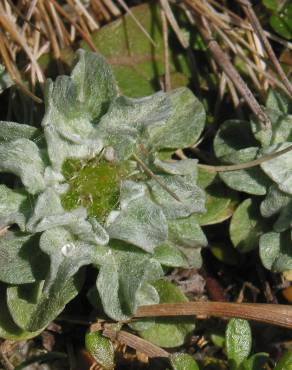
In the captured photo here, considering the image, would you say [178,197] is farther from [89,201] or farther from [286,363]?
[286,363]

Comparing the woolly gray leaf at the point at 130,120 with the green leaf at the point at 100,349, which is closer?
the woolly gray leaf at the point at 130,120

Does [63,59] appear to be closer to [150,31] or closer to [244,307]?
[150,31]

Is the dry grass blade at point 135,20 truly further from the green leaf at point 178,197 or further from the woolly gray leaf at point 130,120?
the green leaf at point 178,197

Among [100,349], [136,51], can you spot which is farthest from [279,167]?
[100,349]

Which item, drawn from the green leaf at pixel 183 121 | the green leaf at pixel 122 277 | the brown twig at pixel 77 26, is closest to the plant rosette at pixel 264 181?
the green leaf at pixel 183 121

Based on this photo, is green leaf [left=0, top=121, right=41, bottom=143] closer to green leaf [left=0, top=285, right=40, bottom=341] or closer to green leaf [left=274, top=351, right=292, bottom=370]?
green leaf [left=0, top=285, right=40, bottom=341]

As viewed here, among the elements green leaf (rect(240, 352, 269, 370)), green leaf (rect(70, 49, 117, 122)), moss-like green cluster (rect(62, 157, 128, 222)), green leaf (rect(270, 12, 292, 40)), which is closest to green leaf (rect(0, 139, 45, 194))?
moss-like green cluster (rect(62, 157, 128, 222))

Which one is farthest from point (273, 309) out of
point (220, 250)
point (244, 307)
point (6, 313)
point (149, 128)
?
point (6, 313)
